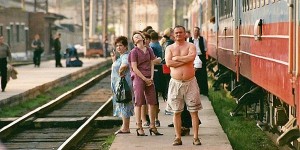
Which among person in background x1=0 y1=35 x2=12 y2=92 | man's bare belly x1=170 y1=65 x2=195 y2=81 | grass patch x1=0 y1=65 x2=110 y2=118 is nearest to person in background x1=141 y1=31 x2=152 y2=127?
man's bare belly x1=170 y1=65 x2=195 y2=81

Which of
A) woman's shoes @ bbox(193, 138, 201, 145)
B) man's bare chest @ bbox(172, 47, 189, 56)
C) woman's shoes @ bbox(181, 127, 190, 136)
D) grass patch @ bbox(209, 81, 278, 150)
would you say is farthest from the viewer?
woman's shoes @ bbox(181, 127, 190, 136)

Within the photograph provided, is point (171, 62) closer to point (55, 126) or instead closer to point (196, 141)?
point (196, 141)

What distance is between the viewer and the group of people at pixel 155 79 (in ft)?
47.3

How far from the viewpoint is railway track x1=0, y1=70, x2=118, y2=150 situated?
18.0 metres

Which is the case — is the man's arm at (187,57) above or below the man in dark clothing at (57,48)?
above

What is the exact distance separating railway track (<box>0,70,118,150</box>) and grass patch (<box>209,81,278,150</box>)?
265cm

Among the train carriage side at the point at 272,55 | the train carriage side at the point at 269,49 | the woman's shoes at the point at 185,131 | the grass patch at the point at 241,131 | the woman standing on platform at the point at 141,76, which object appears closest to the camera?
the train carriage side at the point at 272,55

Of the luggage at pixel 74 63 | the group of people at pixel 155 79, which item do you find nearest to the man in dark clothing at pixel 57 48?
the luggage at pixel 74 63

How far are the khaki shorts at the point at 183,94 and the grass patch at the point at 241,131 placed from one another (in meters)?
1.62

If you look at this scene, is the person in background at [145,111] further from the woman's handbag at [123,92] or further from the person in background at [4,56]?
the person in background at [4,56]

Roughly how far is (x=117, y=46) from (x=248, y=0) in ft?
8.84

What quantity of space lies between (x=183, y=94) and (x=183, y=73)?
1.06 ft

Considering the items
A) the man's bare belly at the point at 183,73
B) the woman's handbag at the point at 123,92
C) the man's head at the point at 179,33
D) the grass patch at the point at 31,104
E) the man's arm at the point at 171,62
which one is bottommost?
the grass patch at the point at 31,104

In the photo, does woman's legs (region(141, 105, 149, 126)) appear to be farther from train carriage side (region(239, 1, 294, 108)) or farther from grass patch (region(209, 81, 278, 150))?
train carriage side (region(239, 1, 294, 108))
